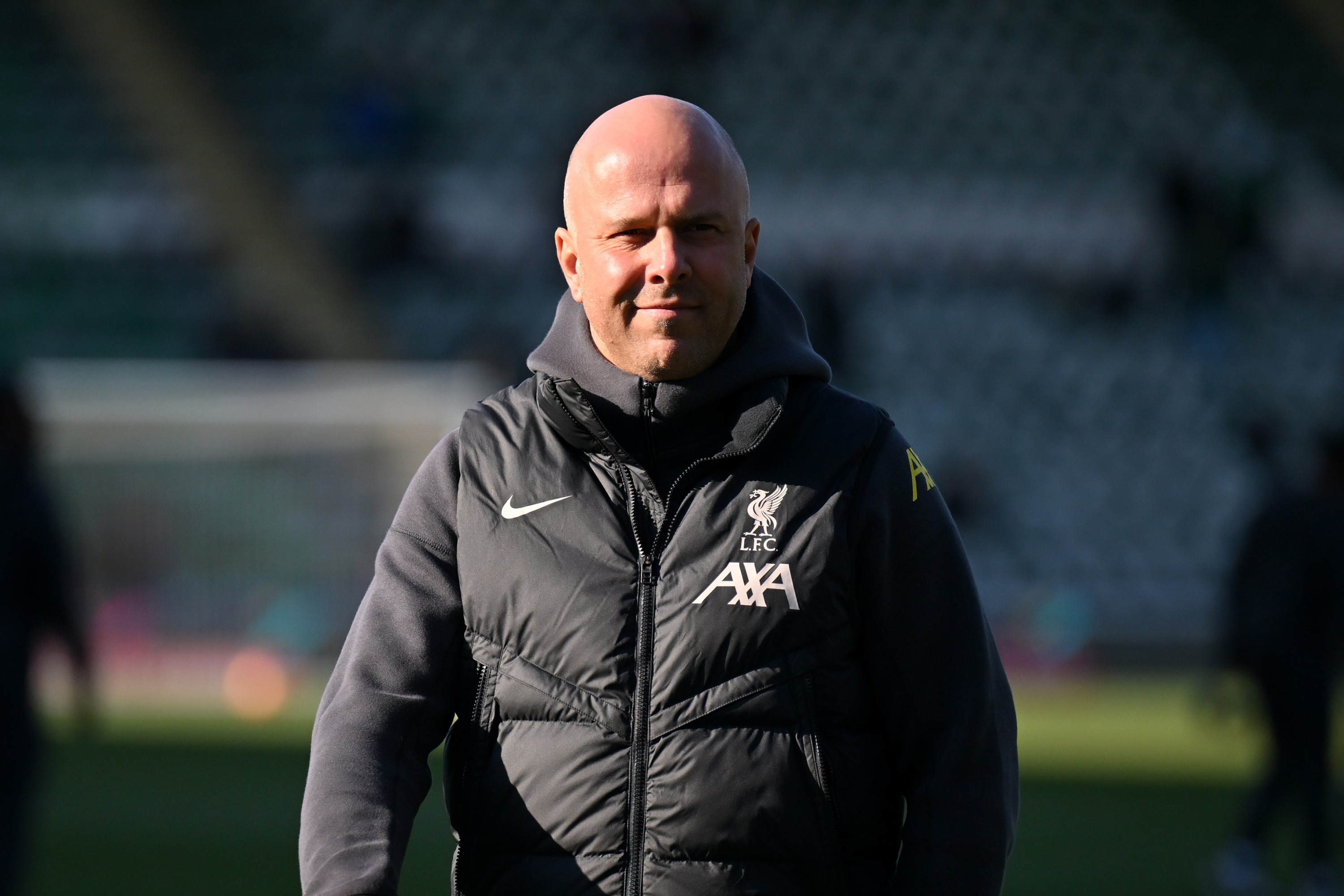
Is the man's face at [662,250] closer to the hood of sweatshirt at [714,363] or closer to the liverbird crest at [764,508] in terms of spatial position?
the hood of sweatshirt at [714,363]

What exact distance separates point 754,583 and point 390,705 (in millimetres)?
487

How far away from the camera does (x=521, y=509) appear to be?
7.93ft

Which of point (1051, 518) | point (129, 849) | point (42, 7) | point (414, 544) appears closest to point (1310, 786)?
point (129, 849)

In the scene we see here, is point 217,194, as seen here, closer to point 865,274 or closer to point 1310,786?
point 865,274

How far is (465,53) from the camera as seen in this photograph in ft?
69.9

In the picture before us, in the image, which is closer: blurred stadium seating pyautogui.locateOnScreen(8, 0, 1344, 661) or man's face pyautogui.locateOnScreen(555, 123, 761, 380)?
man's face pyautogui.locateOnScreen(555, 123, 761, 380)

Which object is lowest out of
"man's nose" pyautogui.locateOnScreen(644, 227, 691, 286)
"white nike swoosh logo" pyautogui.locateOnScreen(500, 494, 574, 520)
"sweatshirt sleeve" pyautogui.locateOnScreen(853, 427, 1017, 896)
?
"sweatshirt sleeve" pyautogui.locateOnScreen(853, 427, 1017, 896)

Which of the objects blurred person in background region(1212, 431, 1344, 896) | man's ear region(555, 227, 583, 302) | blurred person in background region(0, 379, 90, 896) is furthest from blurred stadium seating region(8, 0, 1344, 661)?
man's ear region(555, 227, 583, 302)

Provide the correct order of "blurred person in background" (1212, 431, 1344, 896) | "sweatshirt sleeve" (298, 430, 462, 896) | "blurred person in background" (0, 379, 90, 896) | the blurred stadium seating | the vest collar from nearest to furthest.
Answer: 1. "sweatshirt sleeve" (298, 430, 462, 896)
2. the vest collar
3. "blurred person in background" (0, 379, 90, 896)
4. "blurred person in background" (1212, 431, 1344, 896)
5. the blurred stadium seating

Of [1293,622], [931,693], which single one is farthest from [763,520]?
[1293,622]

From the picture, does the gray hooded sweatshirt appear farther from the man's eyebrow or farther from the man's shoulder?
the man's eyebrow

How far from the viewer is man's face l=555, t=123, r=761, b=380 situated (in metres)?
2.33

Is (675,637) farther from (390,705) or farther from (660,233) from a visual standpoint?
(660,233)

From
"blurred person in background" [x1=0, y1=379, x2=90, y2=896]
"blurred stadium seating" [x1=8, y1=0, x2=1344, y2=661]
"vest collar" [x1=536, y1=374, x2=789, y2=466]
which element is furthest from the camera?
"blurred stadium seating" [x1=8, y1=0, x2=1344, y2=661]
